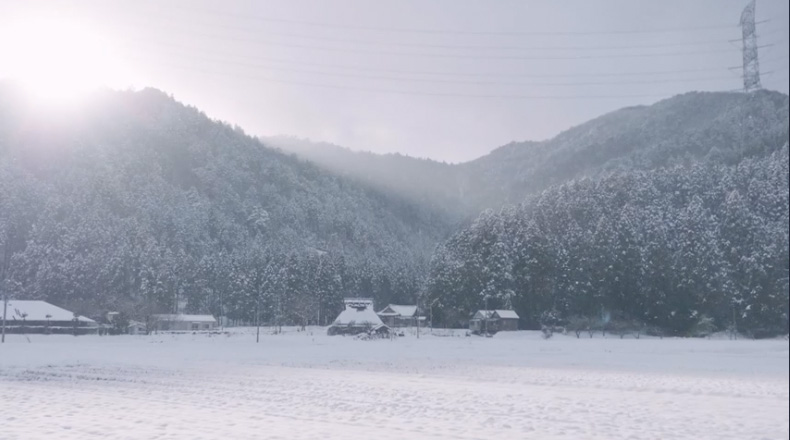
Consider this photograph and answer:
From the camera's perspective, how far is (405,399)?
15.3 meters

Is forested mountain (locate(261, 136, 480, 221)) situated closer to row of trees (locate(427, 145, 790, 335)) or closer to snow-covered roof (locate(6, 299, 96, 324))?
row of trees (locate(427, 145, 790, 335))

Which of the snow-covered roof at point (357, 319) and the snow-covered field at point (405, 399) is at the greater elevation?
the snow-covered roof at point (357, 319)

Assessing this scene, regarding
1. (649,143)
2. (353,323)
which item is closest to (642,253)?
(649,143)

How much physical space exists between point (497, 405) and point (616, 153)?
62.4m

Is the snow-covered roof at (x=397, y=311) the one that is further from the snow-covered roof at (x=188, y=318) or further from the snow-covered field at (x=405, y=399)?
the snow-covered field at (x=405, y=399)

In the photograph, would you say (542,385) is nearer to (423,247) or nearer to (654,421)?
(654,421)

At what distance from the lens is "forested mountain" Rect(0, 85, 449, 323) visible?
7706 cm

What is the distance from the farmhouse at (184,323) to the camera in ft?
247

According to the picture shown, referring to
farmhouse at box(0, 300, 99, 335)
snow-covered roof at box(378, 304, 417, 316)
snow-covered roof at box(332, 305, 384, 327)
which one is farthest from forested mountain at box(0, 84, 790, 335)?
farmhouse at box(0, 300, 99, 335)

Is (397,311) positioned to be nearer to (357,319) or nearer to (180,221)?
(357,319)

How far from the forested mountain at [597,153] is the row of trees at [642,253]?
7.12ft

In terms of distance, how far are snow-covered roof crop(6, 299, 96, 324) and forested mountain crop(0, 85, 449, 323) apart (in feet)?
15.2

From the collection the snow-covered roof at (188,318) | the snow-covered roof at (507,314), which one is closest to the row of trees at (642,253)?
the snow-covered roof at (507,314)

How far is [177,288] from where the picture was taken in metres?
81.8
